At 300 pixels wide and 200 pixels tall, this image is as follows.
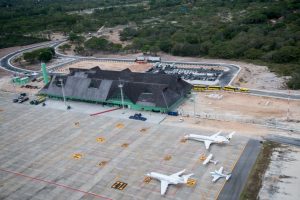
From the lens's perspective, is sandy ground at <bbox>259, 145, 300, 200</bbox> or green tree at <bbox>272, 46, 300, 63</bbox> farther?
green tree at <bbox>272, 46, 300, 63</bbox>

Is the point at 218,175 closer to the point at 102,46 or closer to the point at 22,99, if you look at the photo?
the point at 22,99

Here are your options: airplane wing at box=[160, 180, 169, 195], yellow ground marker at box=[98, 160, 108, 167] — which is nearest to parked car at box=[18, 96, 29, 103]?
yellow ground marker at box=[98, 160, 108, 167]

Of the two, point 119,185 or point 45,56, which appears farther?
point 45,56

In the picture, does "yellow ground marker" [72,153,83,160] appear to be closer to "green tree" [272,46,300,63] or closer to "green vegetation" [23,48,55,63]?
"green tree" [272,46,300,63]

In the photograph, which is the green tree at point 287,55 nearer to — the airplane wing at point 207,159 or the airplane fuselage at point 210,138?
the airplane fuselage at point 210,138

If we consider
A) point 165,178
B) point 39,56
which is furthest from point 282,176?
point 39,56

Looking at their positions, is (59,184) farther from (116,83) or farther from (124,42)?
(124,42)

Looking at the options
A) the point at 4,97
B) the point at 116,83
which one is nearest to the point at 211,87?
Answer: the point at 116,83
